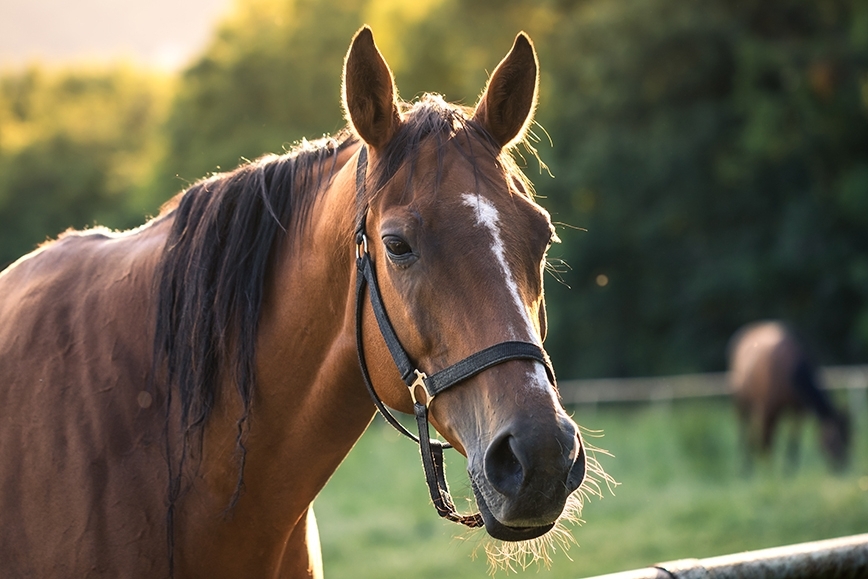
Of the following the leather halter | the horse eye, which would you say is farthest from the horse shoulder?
the horse eye

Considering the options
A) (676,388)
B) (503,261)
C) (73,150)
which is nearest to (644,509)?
(503,261)

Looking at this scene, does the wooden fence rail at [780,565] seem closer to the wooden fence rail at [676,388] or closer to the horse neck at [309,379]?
the horse neck at [309,379]

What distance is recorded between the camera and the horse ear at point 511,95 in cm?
259

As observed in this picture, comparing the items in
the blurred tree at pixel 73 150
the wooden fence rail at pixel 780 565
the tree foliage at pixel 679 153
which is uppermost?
the blurred tree at pixel 73 150

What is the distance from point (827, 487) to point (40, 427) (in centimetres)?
991

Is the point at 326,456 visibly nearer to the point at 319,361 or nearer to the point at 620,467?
the point at 319,361

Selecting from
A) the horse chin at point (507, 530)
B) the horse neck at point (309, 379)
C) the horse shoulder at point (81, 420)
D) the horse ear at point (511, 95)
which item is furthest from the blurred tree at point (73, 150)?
the horse chin at point (507, 530)

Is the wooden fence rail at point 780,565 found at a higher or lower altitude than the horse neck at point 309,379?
lower

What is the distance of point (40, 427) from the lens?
244cm

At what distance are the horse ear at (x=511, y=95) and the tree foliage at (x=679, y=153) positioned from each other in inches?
616

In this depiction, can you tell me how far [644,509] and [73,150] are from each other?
1379 inches

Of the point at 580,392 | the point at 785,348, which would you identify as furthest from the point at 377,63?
the point at 580,392

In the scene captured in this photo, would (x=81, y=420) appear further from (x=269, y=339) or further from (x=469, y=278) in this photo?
(x=469, y=278)

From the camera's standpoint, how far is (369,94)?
2451 millimetres
